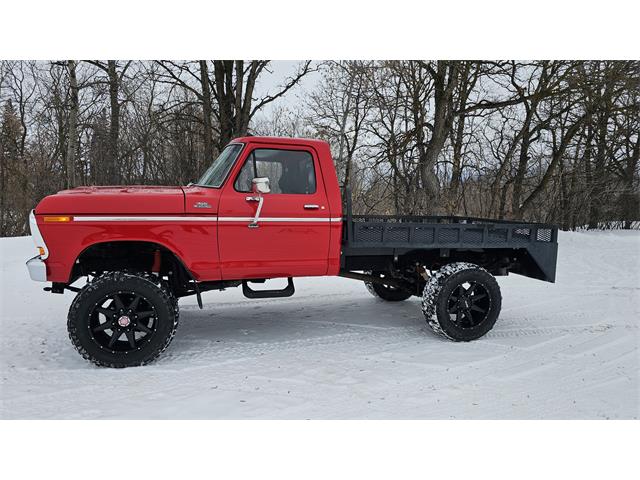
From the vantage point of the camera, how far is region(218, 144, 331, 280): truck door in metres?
4.33

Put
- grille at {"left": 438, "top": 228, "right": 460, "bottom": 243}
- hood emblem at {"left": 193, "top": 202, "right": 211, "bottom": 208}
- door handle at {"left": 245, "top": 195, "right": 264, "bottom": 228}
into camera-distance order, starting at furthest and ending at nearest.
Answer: grille at {"left": 438, "top": 228, "right": 460, "bottom": 243} → door handle at {"left": 245, "top": 195, "right": 264, "bottom": 228} → hood emblem at {"left": 193, "top": 202, "right": 211, "bottom": 208}

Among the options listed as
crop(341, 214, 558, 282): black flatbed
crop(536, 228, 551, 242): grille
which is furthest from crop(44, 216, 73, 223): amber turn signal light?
Answer: crop(536, 228, 551, 242): grille

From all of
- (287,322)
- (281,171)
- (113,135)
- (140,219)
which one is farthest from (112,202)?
(113,135)

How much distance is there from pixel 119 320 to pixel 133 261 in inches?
28.0

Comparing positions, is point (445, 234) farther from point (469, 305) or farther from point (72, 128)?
point (72, 128)

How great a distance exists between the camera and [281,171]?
457 centimetres

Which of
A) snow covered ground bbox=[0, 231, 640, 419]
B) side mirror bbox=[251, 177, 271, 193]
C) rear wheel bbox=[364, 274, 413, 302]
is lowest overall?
snow covered ground bbox=[0, 231, 640, 419]

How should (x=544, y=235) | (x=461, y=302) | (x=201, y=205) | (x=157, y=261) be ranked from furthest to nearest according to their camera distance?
(x=544, y=235) → (x=461, y=302) → (x=157, y=261) → (x=201, y=205)

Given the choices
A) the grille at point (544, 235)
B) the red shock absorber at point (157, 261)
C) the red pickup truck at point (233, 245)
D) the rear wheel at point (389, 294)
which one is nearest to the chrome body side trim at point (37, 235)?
the red pickup truck at point (233, 245)

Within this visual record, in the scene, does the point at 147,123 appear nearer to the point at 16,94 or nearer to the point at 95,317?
the point at 16,94

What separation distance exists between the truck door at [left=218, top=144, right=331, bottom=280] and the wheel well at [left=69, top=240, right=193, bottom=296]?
0.55m

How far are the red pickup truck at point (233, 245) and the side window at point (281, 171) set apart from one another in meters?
0.01

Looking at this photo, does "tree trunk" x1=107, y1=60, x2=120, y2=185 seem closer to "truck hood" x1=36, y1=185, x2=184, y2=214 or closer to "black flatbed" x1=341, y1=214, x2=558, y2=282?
"truck hood" x1=36, y1=185, x2=184, y2=214

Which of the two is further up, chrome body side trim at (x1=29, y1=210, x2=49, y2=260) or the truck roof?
the truck roof
